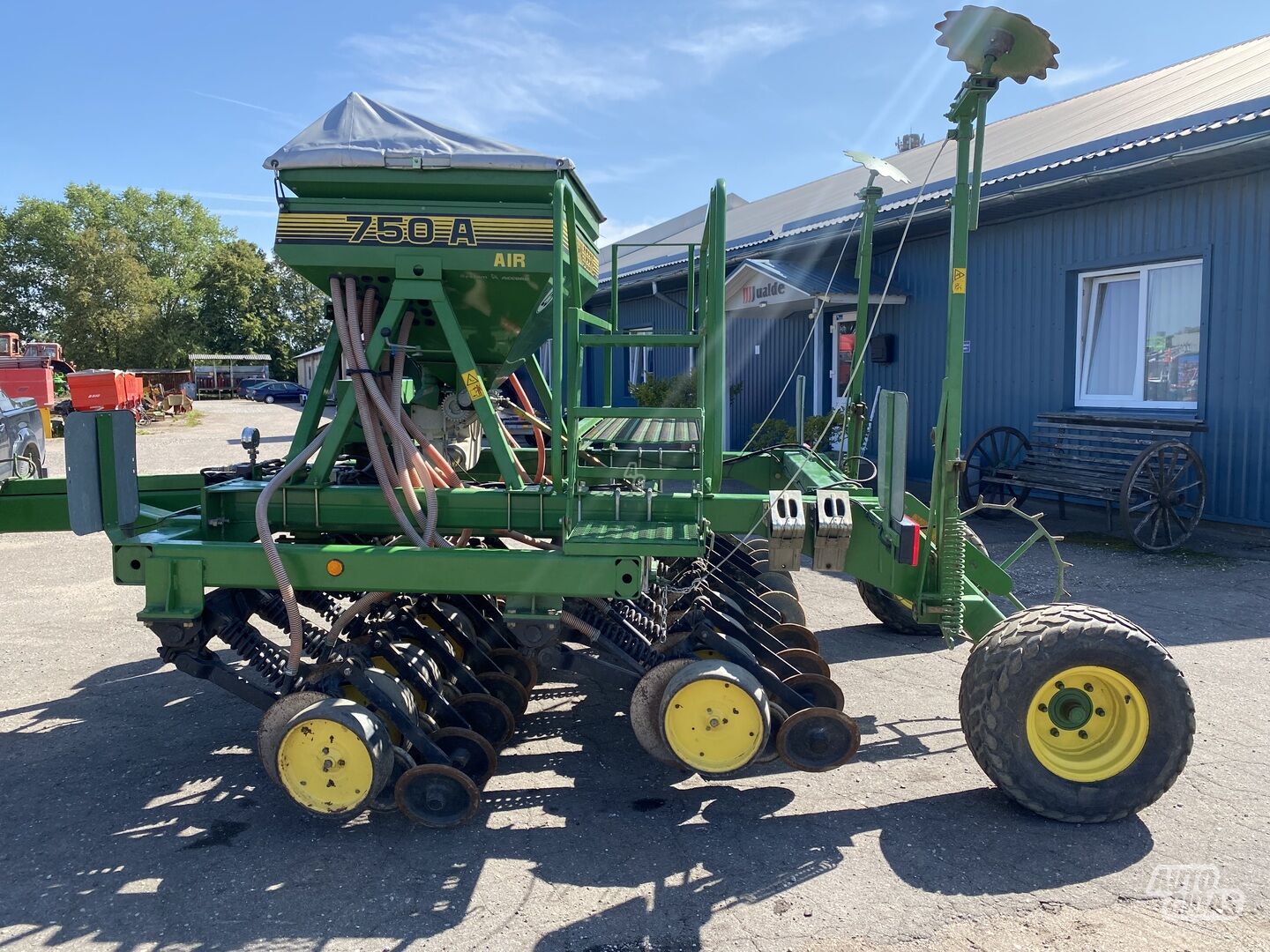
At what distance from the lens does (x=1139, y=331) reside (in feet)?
31.7

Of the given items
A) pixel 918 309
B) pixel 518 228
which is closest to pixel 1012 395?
pixel 918 309

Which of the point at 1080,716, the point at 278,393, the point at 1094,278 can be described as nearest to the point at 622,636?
the point at 1080,716

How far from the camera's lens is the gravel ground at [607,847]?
2.99 meters

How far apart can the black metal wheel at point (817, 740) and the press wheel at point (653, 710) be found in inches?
17.0

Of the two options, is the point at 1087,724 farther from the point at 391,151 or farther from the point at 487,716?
the point at 391,151

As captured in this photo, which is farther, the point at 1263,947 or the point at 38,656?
the point at 38,656

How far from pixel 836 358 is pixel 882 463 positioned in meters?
9.59

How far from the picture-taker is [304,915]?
121 inches

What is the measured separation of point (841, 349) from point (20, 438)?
35.2 feet

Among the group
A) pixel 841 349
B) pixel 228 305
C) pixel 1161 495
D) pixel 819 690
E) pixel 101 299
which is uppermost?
pixel 228 305

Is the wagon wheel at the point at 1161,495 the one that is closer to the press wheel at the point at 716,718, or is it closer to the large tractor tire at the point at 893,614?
the large tractor tire at the point at 893,614

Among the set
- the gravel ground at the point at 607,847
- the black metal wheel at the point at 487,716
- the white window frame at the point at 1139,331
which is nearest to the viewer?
the gravel ground at the point at 607,847

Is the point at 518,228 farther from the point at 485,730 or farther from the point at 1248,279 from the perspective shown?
the point at 1248,279

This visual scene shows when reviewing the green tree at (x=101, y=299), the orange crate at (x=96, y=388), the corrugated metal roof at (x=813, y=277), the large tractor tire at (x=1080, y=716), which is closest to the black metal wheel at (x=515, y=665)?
the large tractor tire at (x=1080, y=716)
